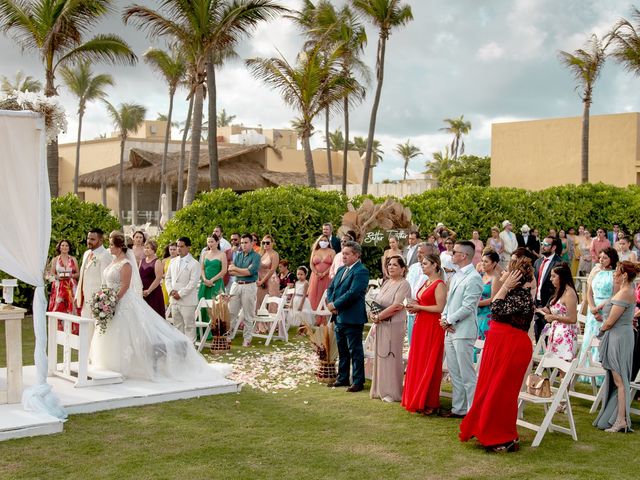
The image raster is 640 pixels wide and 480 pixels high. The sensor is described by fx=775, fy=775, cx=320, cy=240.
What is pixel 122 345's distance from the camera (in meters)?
9.59

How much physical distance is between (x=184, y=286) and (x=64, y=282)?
6.69ft

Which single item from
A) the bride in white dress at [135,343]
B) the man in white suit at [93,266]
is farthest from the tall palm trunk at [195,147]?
the bride in white dress at [135,343]

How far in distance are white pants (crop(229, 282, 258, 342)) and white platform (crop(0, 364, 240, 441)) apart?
2930mm

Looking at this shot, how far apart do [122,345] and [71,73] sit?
3830cm

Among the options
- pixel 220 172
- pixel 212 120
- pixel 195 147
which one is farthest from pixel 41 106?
pixel 220 172

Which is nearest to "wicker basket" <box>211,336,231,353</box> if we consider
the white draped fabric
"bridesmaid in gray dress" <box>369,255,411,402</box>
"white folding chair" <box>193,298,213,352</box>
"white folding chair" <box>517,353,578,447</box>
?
"white folding chair" <box>193,298,213,352</box>

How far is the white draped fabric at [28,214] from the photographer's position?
25.3ft

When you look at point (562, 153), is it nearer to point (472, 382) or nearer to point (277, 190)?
point (277, 190)

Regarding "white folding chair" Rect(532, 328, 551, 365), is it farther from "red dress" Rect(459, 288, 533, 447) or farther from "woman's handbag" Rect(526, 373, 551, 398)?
"red dress" Rect(459, 288, 533, 447)

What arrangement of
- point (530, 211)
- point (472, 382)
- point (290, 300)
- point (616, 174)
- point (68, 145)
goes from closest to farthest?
point (472, 382)
point (290, 300)
point (530, 211)
point (616, 174)
point (68, 145)

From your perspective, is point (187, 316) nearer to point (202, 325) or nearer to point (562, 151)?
point (202, 325)

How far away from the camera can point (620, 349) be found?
7711 mm

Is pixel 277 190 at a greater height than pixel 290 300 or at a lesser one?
greater

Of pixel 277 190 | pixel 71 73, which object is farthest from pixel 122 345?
pixel 71 73
